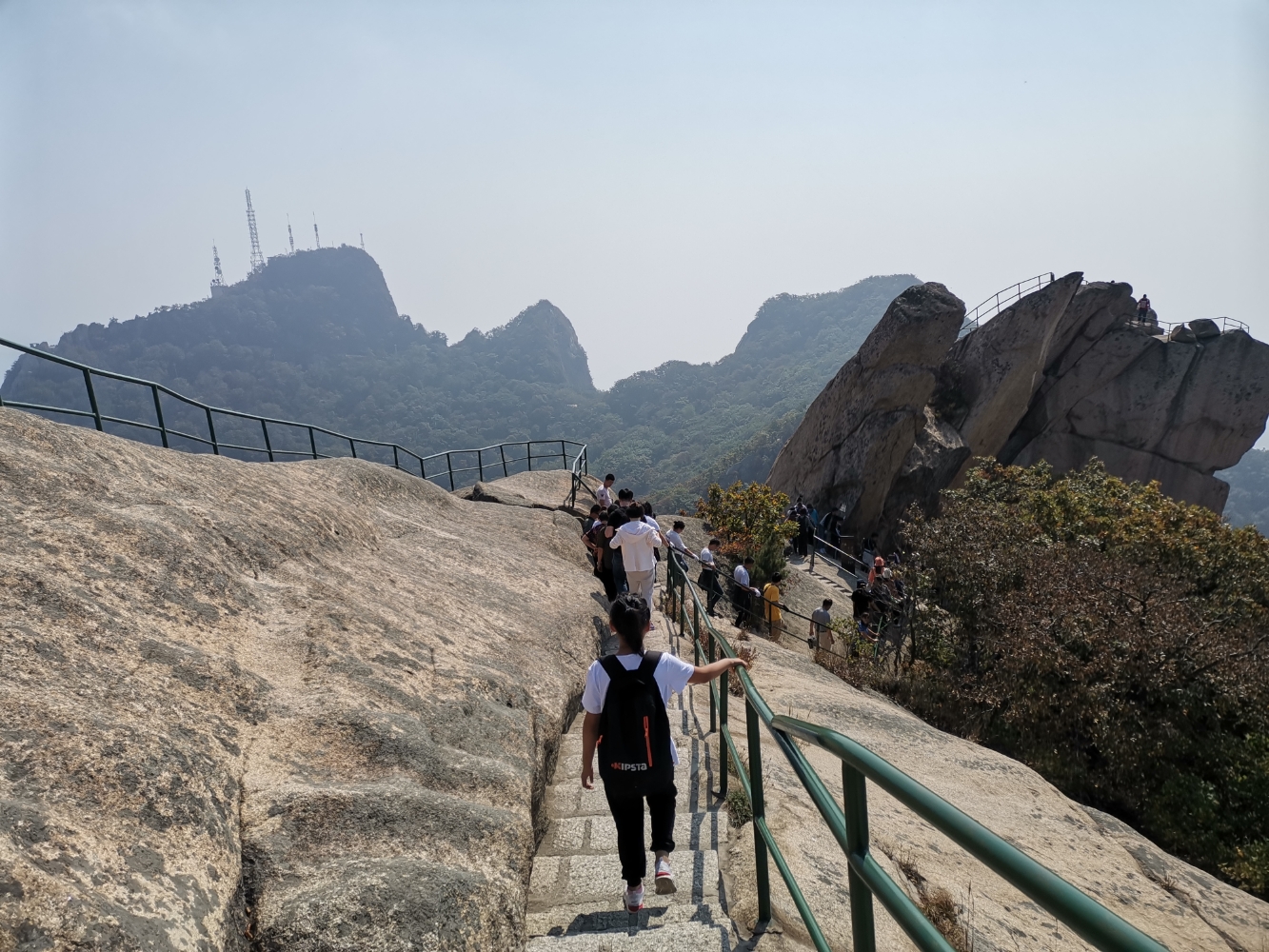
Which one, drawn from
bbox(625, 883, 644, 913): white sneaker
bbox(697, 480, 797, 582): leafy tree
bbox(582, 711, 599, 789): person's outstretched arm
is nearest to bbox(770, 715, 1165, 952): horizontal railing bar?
bbox(582, 711, 599, 789): person's outstretched arm

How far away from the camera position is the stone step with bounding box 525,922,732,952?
3.19m

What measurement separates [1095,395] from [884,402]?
38.9ft

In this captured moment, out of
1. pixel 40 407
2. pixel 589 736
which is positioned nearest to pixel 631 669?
pixel 589 736

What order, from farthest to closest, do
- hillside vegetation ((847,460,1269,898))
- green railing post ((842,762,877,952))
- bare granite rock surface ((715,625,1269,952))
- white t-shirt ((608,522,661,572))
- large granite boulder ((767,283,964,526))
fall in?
1. large granite boulder ((767,283,964,526))
2. hillside vegetation ((847,460,1269,898))
3. white t-shirt ((608,522,661,572))
4. bare granite rock surface ((715,625,1269,952))
5. green railing post ((842,762,877,952))

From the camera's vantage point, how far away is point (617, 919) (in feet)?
12.0

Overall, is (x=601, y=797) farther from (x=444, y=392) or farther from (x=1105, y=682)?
(x=444, y=392)

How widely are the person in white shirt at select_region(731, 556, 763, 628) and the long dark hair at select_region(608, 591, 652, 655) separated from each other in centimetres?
1014

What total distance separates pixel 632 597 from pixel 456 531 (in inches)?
264

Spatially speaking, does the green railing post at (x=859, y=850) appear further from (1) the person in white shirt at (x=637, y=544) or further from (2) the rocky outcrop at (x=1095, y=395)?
(2) the rocky outcrop at (x=1095, y=395)

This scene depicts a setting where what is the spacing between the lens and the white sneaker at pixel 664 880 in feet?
12.4

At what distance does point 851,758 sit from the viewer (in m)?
1.98

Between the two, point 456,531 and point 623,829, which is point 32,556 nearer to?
point 623,829

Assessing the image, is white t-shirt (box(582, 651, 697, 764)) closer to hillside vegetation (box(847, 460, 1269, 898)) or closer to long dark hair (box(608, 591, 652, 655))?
long dark hair (box(608, 591, 652, 655))

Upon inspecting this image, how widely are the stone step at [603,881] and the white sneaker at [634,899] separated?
0.11 metres
